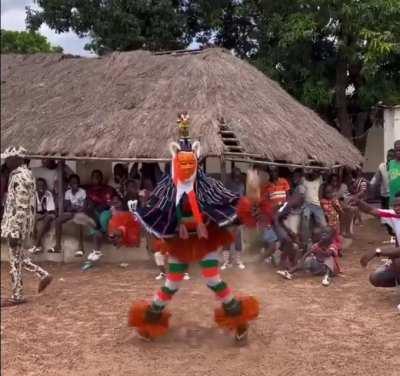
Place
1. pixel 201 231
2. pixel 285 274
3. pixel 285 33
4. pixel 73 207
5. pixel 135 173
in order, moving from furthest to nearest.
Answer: pixel 285 33, pixel 135 173, pixel 73 207, pixel 285 274, pixel 201 231

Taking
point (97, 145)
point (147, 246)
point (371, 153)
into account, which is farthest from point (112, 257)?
point (371, 153)

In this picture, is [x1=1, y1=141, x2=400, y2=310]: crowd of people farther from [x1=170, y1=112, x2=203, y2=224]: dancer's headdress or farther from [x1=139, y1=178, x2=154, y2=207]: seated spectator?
[x1=170, y1=112, x2=203, y2=224]: dancer's headdress

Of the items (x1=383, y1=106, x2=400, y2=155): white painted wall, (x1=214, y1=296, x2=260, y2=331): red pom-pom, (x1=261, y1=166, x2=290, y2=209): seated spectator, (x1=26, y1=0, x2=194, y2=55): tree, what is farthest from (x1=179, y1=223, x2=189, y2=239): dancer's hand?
(x1=383, y1=106, x2=400, y2=155): white painted wall

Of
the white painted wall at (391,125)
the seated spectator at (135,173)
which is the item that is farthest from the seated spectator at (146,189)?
the white painted wall at (391,125)

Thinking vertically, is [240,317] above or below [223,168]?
below

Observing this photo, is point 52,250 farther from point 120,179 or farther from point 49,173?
point 120,179

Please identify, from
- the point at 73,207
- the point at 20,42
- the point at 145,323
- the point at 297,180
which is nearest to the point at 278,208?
the point at 297,180

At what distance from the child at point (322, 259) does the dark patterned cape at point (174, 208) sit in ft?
9.89

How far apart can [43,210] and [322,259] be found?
4.35 metres

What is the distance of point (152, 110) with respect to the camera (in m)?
10.4

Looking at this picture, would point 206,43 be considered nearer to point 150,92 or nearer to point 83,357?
point 150,92

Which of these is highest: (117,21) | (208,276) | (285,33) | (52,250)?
(117,21)

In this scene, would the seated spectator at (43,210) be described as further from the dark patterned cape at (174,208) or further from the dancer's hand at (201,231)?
the dancer's hand at (201,231)

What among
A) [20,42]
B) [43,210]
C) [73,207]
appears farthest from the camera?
[20,42]
